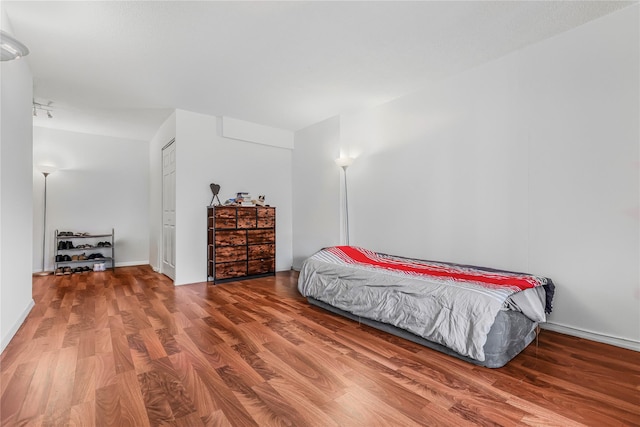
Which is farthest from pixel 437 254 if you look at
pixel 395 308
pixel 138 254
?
pixel 138 254

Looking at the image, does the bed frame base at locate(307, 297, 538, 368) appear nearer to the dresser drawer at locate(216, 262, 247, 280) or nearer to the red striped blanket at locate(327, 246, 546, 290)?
the red striped blanket at locate(327, 246, 546, 290)

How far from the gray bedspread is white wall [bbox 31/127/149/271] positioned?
4.89m

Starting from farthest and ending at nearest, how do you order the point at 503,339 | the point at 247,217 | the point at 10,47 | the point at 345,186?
the point at 247,217 < the point at 345,186 < the point at 503,339 < the point at 10,47

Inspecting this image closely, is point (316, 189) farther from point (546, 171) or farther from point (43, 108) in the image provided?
point (43, 108)

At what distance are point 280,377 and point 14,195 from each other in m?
2.71

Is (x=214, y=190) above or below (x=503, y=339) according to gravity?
above

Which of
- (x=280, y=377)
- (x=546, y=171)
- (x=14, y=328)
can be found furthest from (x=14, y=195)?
(x=546, y=171)

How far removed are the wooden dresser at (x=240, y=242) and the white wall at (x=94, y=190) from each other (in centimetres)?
260

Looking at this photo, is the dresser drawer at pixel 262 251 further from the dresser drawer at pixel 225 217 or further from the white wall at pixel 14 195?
the white wall at pixel 14 195

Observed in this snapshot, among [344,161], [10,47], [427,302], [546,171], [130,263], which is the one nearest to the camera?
[10,47]

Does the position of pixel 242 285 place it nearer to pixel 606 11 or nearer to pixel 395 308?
pixel 395 308

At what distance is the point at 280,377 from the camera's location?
1.84 meters

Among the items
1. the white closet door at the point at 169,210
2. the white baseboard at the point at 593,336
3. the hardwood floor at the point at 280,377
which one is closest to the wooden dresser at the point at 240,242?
the white closet door at the point at 169,210

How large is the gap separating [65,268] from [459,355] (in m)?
6.33
